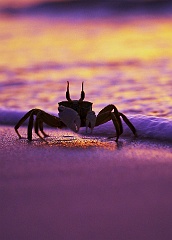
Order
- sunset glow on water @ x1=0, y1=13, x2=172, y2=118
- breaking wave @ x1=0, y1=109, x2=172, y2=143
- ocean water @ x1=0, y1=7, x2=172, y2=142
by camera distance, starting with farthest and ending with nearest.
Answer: sunset glow on water @ x1=0, y1=13, x2=172, y2=118 → ocean water @ x1=0, y1=7, x2=172, y2=142 → breaking wave @ x1=0, y1=109, x2=172, y2=143

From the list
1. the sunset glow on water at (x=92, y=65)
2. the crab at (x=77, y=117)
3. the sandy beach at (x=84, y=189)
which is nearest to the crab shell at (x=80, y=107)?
the crab at (x=77, y=117)

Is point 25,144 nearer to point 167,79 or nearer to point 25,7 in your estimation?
point 167,79

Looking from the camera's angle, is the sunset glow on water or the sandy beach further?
the sunset glow on water

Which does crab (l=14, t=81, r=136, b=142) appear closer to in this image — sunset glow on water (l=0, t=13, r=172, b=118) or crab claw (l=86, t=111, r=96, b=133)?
crab claw (l=86, t=111, r=96, b=133)

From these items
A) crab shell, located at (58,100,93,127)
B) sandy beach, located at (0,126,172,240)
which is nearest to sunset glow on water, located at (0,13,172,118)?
crab shell, located at (58,100,93,127)

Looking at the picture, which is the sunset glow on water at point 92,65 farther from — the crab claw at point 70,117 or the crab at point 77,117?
the crab claw at point 70,117
